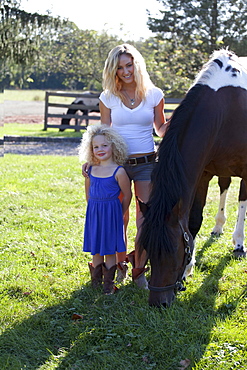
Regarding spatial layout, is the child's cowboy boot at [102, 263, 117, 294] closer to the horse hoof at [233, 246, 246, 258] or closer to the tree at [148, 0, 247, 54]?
the horse hoof at [233, 246, 246, 258]

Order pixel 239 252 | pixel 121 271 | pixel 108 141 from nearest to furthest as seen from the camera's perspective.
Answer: pixel 108 141, pixel 121 271, pixel 239 252

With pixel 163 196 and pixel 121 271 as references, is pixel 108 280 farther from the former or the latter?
pixel 163 196

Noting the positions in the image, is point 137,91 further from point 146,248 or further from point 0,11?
point 0,11

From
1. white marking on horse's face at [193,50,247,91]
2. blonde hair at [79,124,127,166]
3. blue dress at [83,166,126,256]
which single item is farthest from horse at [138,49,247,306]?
blue dress at [83,166,126,256]

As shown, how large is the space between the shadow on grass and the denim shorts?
35.8 inches

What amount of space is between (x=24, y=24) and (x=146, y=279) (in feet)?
35.5

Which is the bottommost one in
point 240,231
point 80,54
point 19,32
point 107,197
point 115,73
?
point 240,231

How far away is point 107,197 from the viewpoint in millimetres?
3301

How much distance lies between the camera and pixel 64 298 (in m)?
3.24

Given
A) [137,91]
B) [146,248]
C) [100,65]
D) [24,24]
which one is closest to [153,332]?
[146,248]

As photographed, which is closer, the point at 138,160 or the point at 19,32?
the point at 138,160

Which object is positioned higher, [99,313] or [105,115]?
[105,115]

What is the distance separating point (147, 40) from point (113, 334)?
19231 mm

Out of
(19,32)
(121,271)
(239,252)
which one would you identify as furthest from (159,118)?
(19,32)
